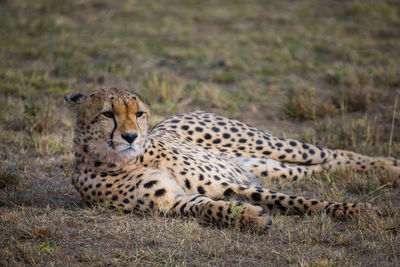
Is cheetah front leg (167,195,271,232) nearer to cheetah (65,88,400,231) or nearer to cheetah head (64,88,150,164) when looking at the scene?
cheetah (65,88,400,231)

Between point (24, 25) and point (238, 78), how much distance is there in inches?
189

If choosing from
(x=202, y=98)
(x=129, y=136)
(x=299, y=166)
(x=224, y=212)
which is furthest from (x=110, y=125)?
(x=202, y=98)

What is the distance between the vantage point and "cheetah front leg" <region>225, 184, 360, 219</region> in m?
3.24

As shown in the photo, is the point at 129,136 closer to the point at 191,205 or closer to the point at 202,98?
the point at 191,205

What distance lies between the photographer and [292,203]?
11.1ft

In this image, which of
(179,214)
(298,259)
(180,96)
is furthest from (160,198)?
(180,96)

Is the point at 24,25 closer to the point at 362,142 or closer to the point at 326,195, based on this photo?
the point at 362,142

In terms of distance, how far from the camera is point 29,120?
5.38 metres

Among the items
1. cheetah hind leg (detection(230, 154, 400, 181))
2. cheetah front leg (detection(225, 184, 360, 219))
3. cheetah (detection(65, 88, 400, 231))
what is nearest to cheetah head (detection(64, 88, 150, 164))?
cheetah (detection(65, 88, 400, 231))

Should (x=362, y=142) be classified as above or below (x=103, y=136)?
below

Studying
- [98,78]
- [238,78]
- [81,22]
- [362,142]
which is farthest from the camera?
[81,22]

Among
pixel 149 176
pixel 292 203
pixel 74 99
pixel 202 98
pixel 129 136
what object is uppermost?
pixel 74 99

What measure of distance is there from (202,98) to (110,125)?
376 cm

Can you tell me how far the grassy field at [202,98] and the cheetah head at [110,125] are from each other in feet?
1.26
